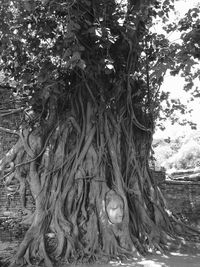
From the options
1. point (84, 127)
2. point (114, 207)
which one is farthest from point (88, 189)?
point (84, 127)

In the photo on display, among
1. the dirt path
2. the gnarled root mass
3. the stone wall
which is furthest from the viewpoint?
the stone wall

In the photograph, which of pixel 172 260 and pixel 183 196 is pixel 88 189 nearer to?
pixel 172 260

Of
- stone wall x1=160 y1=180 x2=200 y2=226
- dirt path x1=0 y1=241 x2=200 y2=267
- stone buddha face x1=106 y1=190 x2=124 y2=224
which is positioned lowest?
dirt path x1=0 y1=241 x2=200 y2=267

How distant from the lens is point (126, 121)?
234 inches

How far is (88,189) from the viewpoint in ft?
17.6

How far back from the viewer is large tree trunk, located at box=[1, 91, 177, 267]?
482 cm

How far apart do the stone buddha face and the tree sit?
0.01 metres

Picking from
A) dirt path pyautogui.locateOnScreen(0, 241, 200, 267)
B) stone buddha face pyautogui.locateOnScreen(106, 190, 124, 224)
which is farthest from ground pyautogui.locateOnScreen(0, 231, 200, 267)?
stone buddha face pyautogui.locateOnScreen(106, 190, 124, 224)

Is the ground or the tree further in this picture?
the tree

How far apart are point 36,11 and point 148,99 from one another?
229 centimetres

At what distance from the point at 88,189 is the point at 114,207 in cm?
54

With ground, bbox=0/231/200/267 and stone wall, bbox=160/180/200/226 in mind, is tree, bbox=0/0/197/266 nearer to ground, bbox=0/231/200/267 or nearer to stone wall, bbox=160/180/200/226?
ground, bbox=0/231/200/267

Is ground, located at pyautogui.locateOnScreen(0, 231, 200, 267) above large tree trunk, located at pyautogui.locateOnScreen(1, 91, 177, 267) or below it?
below

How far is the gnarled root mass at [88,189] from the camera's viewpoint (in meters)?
4.81
